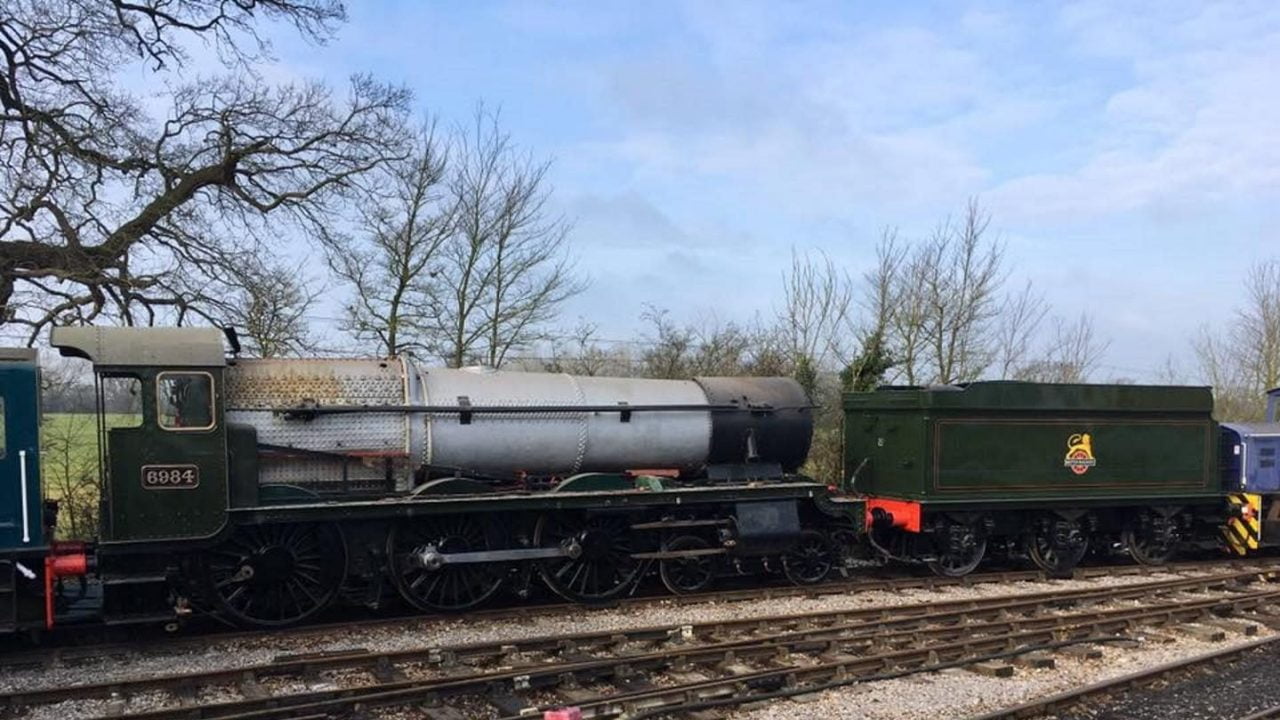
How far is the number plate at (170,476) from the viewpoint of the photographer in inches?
329

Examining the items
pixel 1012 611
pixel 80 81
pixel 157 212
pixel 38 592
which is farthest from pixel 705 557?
pixel 80 81

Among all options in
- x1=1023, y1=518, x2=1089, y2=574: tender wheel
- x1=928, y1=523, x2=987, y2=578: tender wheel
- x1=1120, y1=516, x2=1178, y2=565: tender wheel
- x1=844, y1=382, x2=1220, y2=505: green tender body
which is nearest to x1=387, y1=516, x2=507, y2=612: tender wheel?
x1=844, y1=382, x2=1220, y2=505: green tender body

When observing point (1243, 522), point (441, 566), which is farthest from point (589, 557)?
point (1243, 522)

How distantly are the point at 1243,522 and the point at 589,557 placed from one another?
1044 centimetres

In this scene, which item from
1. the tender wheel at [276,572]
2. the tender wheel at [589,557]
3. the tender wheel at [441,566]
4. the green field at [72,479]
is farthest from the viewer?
the green field at [72,479]

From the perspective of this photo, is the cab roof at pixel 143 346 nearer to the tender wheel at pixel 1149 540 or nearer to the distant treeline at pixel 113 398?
the distant treeline at pixel 113 398

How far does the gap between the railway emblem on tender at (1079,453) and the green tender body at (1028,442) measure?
0.02 meters

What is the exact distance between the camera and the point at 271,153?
15.1 m

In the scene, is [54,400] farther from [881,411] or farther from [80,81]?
[881,411]

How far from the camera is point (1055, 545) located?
13.1 meters

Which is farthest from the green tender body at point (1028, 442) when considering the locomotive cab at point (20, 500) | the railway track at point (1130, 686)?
the locomotive cab at point (20, 500)

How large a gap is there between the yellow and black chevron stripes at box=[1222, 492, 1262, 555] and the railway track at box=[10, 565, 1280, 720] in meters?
4.48

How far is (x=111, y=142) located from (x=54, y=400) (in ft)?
14.3

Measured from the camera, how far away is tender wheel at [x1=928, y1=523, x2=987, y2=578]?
12.5 meters
